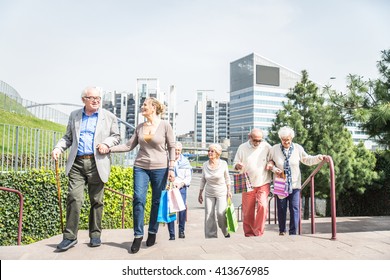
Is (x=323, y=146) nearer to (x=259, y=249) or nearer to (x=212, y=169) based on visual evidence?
(x=212, y=169)

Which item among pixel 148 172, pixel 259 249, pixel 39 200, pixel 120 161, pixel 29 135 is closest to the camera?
pixel 259 249

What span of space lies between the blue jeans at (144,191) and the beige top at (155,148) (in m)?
0.06

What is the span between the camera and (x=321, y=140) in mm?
12789

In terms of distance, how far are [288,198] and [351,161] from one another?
9.06 m

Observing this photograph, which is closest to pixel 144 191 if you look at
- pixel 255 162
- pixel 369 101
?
pixel 255 162

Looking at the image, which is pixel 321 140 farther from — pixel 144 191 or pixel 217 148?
pixel 144 191

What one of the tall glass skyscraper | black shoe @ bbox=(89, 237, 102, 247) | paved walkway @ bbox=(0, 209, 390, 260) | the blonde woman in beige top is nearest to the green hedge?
paved walkway @ bbox=(0, 209, 390, 260)

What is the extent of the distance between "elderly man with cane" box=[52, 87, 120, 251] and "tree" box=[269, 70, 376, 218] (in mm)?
9750

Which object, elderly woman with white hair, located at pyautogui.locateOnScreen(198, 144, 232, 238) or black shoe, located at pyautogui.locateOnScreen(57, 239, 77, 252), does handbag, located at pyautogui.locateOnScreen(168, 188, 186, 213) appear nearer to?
elderly woman with white hair, located at pyautogui.locateOnScreen(198, 144, 232, 238)

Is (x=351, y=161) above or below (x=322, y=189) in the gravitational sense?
above

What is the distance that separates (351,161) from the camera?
12555 millimetres

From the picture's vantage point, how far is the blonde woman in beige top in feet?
11.4

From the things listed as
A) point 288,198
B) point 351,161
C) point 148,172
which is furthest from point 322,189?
point 148,172
